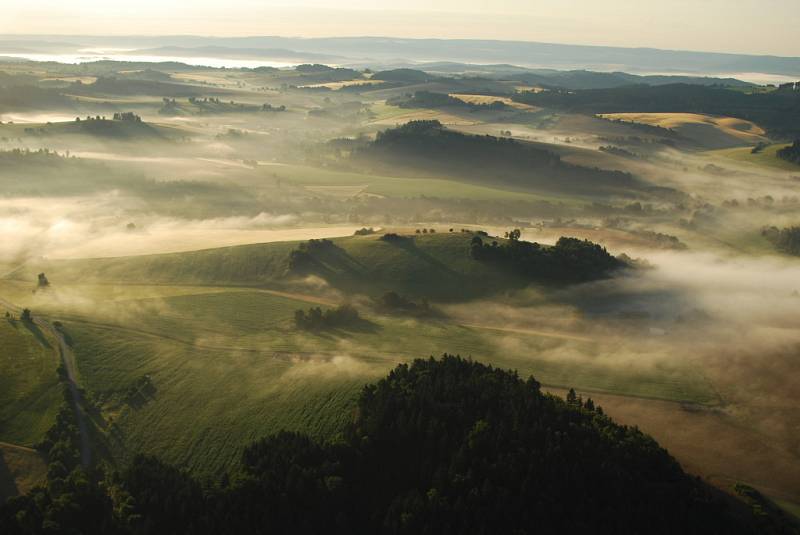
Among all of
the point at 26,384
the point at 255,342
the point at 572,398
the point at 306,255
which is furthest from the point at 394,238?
the point at 26,384

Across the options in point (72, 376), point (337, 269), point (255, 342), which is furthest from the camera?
point (337, 269)

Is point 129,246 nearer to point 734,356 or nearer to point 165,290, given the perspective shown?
point 165,290

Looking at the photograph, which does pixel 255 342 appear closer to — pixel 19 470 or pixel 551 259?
pixel 19 470

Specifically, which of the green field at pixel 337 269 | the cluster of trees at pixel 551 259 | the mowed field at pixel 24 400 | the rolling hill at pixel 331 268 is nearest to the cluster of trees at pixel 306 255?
the rolling hill at pixel 331 268

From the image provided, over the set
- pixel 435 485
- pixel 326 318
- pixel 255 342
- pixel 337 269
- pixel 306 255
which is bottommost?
pixel 435 485

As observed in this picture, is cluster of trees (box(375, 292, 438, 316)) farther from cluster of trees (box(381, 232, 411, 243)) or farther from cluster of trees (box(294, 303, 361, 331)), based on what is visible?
cluster of trees (box(381, 232, 411, 243))

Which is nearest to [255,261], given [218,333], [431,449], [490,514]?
[218,333]

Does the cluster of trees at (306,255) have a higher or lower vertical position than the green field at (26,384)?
higher

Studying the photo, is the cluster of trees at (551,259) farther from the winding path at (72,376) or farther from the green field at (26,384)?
the green field at (26,384)
